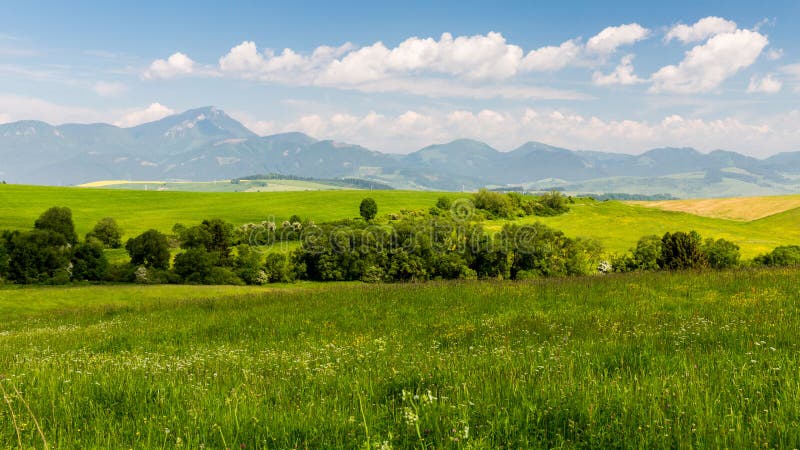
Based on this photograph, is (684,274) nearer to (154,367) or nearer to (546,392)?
(546,392)

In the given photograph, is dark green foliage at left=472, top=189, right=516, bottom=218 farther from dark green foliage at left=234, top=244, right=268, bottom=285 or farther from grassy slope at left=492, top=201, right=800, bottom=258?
dark green foliage at left=234, top=244, right=268, bottom=285

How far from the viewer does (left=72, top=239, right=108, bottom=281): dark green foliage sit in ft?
213

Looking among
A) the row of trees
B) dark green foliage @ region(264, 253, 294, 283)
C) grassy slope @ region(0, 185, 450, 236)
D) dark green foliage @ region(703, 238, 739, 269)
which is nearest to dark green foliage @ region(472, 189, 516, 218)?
grassy slope @ region(0, 185, 450, 236)

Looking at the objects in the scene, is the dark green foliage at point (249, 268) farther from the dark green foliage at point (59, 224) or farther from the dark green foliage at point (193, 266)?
the dark green foliage at point (59, 224)

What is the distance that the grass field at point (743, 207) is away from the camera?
557 feet

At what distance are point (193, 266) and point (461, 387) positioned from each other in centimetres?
7573

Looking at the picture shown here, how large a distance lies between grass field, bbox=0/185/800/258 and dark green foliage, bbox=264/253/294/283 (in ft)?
180

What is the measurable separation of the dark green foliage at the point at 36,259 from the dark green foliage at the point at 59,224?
5654 millimetres

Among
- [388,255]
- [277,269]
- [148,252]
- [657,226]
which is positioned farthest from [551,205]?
[148,252]

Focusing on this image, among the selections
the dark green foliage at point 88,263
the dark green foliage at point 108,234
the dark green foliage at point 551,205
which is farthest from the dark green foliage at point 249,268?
the dark green foliage at point 551,205

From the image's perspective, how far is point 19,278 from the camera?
59.8 m

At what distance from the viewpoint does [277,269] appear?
Result: 86.2 m

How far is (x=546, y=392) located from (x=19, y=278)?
7342 centimetres

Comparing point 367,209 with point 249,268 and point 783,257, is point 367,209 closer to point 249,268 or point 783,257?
point 249,268
